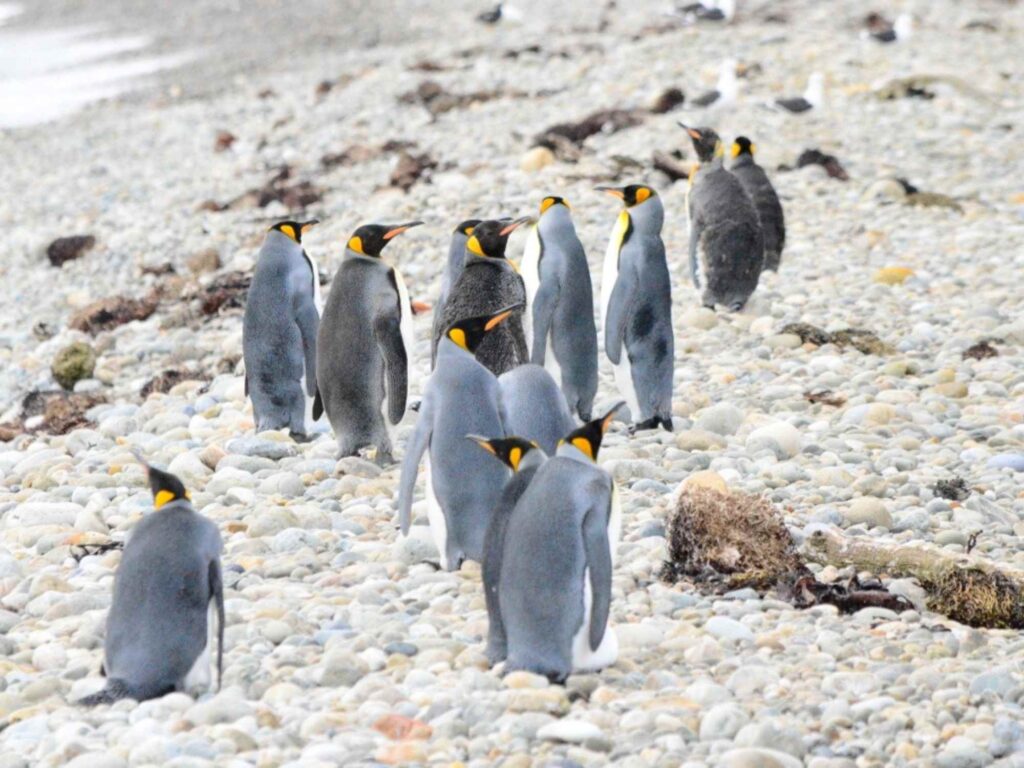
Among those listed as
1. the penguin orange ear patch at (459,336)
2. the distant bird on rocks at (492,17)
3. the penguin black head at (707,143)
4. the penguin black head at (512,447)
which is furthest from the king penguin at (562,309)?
the distant bird on rocks at (492,17)

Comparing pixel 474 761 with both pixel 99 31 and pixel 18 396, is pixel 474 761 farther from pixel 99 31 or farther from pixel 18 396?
pixel 99 31

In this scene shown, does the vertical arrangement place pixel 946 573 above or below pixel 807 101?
above

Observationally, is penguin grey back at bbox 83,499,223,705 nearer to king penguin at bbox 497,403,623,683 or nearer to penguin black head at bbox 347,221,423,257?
king penguin at bbox 497,403,623,683

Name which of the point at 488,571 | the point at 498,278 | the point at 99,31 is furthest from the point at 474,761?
the point at 99,31

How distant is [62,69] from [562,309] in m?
18.8

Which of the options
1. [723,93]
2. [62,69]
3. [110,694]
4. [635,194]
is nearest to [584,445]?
[110,694]

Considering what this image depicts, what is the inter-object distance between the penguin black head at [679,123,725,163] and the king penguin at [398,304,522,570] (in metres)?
4.38

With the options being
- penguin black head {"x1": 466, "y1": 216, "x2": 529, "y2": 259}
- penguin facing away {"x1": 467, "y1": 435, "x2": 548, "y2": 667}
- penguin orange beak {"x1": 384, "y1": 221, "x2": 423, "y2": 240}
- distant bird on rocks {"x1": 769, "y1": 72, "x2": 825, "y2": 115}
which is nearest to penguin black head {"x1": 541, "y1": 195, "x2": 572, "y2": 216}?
penguin black head {"x1": 466, "y1": 216, "x2": 529, "y2": 259}

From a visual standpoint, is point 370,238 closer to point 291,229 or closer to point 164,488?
point 291,229

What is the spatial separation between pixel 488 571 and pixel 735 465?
1972 millimetres

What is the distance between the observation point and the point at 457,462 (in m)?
4.60

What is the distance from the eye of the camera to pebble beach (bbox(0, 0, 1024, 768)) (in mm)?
3492

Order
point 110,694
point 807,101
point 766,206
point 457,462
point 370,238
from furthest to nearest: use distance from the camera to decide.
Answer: point 807,101 → point 766,206 → point 370,238 → point 457,462 → point 110,694

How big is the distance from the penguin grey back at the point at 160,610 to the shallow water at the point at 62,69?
54.8 ft
